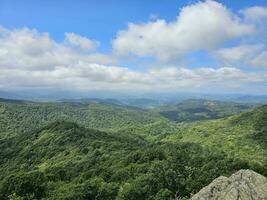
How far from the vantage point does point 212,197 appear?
50.0 metres

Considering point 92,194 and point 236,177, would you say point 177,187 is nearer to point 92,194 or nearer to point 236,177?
point 92,194

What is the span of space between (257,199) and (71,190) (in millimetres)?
91437

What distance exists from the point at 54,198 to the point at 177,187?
45903 millimetres

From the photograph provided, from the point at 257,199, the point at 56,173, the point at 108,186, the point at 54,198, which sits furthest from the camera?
the point at 56,173

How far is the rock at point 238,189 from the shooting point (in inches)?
1904

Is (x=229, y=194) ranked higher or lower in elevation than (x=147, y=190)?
higher

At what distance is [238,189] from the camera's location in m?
49.1

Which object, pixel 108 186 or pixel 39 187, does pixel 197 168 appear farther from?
pixel 39 187

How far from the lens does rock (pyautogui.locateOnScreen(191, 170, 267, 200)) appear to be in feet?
159

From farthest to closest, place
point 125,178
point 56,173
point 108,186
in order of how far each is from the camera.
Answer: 1. point 56,173
2. point 125,178
3. point 108,186

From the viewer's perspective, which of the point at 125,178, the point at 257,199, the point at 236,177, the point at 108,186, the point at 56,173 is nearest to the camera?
the point at 257,199

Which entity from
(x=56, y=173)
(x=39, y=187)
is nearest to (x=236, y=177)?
(x=39, y=187)

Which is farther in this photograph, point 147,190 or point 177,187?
point 177,187

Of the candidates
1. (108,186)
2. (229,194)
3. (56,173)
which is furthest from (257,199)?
(56,173)
